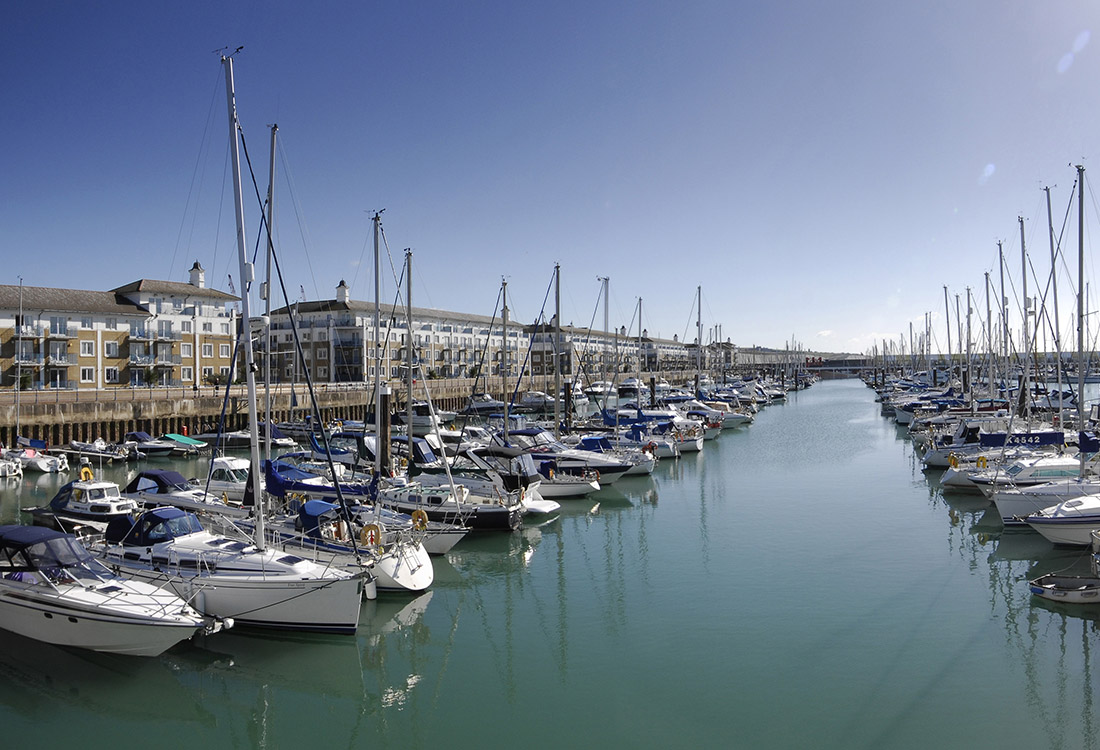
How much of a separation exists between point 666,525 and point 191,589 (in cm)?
1959

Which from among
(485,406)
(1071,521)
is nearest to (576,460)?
(1071,521)

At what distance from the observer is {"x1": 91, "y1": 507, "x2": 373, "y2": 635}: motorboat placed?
1761cm

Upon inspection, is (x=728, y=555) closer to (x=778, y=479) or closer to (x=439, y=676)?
(x=439, y=676)

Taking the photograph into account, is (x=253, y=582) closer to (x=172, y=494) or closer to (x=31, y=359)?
(x=172, y=494)

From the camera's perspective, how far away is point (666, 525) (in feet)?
105

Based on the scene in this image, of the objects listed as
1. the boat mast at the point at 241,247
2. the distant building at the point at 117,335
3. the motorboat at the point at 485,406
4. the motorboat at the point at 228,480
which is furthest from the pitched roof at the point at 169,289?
the boat mast at the point at 241,247

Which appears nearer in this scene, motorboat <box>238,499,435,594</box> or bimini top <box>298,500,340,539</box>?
motorboat <box>238,499,435,594</box>

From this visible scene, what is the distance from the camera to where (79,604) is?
16141 mm

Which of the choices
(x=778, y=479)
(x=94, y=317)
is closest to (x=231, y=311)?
(x=94, y=317)

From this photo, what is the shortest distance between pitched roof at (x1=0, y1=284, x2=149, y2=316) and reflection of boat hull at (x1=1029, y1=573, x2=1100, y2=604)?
258ft

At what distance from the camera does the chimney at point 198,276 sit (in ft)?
283

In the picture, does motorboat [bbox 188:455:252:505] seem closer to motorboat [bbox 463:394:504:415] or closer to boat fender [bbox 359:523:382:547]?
boat fender [bbox 359:523:382:547]

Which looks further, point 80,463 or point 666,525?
point 80,463

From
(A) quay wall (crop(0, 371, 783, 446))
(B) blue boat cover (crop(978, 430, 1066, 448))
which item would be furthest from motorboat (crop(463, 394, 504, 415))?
(B) blue boat cover (crop(978, 430, 1066, 448))
